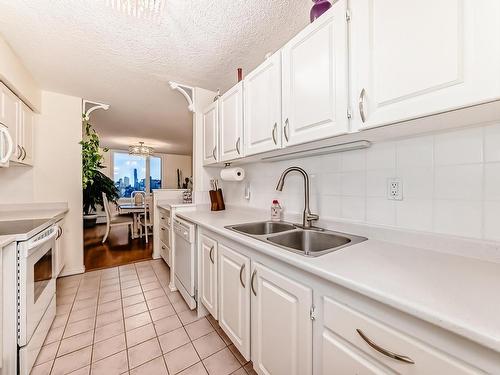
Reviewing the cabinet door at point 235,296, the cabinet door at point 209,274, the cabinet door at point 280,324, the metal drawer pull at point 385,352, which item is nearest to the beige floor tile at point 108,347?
the cabinet door at point 209,274

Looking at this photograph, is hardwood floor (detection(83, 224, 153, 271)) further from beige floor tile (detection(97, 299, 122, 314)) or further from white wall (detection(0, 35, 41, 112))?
white wall (detection(0, 35, 41, 112))

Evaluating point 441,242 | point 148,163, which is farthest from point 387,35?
point 148,163

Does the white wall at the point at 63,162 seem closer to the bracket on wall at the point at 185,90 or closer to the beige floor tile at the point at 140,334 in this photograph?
the bracket on wall at the point at 185,90

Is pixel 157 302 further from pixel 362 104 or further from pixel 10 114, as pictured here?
pixel 362 104

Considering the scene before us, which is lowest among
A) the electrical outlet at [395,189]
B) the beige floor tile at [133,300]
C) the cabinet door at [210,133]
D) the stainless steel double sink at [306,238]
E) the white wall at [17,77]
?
the beige floor tile at [133,300]

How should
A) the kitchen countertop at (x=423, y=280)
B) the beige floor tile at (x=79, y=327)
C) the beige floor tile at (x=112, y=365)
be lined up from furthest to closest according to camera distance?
the beige floor tile at (x=79, y=327), the beige floor tile at (x=112, y=365), the kitchen countertop at (x=423, y=280)

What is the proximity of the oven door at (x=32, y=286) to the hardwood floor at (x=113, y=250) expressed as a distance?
149 cm

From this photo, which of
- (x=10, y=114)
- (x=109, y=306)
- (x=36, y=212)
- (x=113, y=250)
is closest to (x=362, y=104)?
(x=109, y=306)

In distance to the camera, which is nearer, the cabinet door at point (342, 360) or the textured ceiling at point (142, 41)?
the cabinet door at point (342, 360)

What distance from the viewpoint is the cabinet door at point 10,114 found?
1.75m

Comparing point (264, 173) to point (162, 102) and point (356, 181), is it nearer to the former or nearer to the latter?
point (356, 181)

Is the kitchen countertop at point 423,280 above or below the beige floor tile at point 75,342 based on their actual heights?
above

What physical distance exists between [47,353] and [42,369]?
5.8 inches

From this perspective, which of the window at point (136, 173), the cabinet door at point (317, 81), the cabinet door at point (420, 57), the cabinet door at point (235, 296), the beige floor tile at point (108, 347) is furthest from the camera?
the window at point (136, 173)
